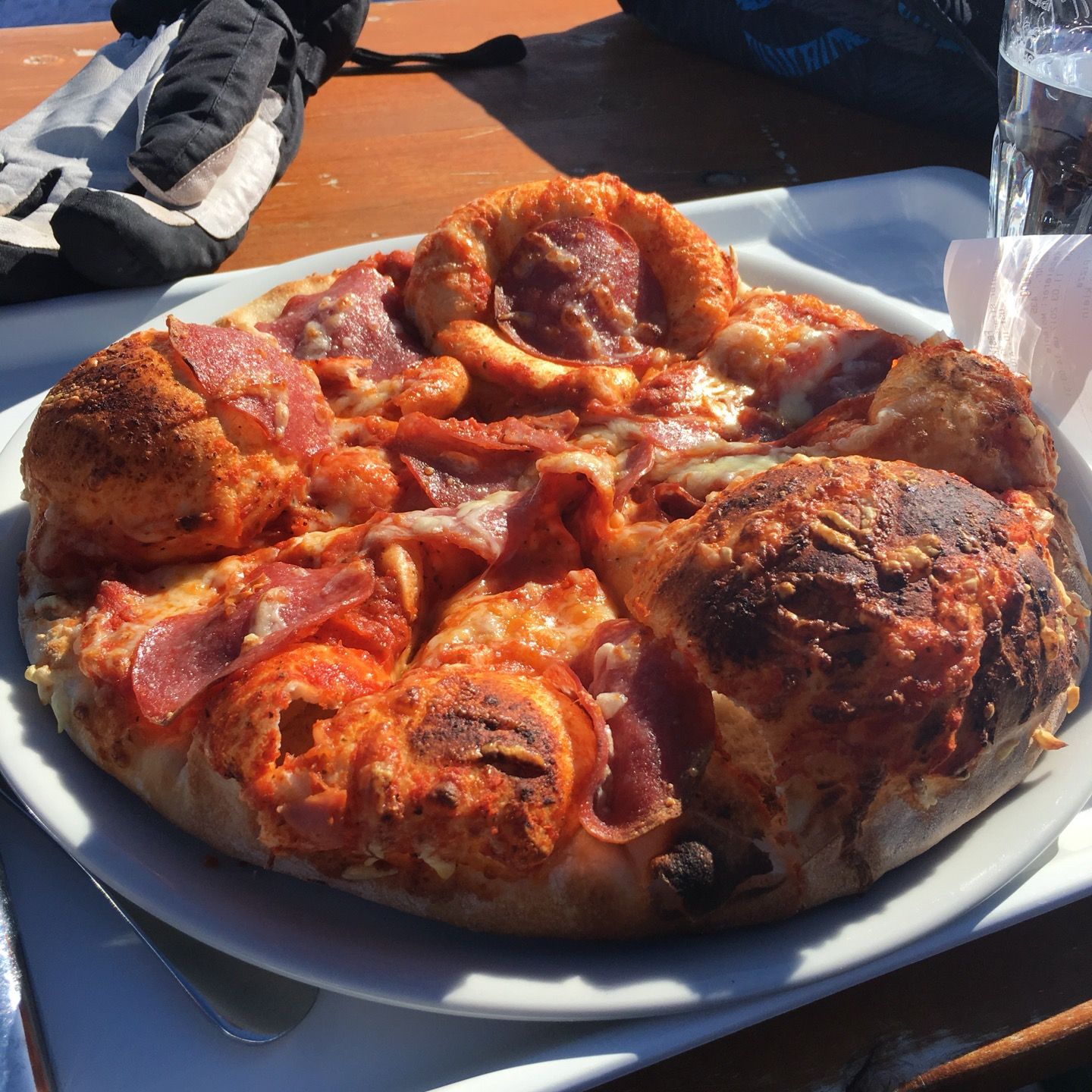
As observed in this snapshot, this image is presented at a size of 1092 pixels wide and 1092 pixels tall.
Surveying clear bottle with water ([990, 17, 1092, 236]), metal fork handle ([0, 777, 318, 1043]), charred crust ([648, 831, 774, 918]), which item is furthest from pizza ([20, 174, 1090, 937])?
clear bottle with water ([990, 17, 1092, 236])

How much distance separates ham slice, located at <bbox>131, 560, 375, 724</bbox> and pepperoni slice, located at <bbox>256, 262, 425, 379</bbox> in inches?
23.9

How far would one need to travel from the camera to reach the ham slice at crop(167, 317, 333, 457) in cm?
162

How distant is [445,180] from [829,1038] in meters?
3.12

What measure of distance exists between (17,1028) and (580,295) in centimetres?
150

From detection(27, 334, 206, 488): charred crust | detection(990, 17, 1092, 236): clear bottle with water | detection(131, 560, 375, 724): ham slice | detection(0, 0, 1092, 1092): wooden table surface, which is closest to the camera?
detection(131, 560, 375, 724): ham slice

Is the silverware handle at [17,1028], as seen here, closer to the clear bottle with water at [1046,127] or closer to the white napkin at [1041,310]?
the white napkin at [1041,310]

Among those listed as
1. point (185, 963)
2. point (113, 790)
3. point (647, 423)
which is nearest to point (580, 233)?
point (647, 423)

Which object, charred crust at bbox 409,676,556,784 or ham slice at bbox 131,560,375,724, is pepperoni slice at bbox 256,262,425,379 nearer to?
ham slice at bbox 131,560,375,724

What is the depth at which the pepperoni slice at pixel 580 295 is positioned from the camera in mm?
2025

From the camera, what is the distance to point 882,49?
4055 millimetres

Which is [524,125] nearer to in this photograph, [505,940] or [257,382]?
[257,382]

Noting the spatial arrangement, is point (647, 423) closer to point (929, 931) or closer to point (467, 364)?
point (467, 364)

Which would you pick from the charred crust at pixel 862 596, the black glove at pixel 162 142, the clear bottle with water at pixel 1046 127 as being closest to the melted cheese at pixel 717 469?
the charred crust at pixel 862 596

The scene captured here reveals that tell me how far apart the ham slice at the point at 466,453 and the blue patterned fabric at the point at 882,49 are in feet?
9.87
